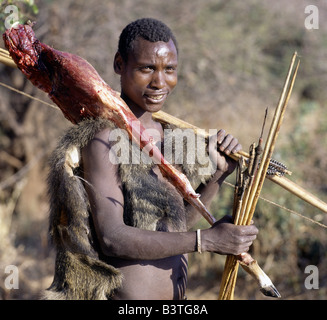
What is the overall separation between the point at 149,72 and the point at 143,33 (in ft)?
0.61

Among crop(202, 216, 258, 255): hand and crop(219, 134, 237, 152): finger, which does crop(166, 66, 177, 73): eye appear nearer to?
crop(219, 134, 237, 152): finger

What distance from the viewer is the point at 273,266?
5.35 meters

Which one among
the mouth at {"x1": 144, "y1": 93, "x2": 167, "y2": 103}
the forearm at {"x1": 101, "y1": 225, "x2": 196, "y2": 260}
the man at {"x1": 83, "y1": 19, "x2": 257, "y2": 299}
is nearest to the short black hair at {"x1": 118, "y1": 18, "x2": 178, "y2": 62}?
the man at {"x1": 83, "y1": 19, "x2": 257, "y2": 299}

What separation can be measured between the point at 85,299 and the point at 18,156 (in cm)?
490

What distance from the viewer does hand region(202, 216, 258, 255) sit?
207cm

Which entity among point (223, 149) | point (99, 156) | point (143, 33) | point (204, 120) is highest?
point (204, 120)

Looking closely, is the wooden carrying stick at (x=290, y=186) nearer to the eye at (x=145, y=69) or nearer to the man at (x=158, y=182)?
the man at (x=158, y=182)

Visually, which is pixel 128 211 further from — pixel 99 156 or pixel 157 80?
pixel 157 80

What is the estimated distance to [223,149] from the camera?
2426 mm

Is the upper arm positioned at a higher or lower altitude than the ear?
lower

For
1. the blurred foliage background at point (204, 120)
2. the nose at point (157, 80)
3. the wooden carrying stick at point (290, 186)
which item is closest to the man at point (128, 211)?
the nose at point (157, 80)

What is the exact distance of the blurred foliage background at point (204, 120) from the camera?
5.35 m

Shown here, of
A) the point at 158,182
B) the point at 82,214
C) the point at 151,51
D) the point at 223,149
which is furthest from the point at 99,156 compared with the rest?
the point at 223,149
